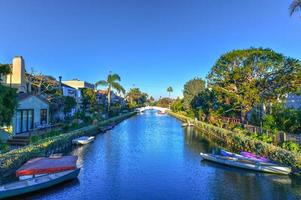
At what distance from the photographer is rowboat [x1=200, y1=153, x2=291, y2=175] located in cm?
2212

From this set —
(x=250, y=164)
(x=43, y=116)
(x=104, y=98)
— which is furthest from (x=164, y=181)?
(x=104, y=98)

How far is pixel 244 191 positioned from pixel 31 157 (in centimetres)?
1879

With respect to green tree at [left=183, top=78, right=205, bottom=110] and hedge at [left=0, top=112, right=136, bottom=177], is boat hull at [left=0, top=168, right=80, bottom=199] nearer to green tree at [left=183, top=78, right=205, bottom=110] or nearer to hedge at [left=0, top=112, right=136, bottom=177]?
hedge at [left=0, top=112, right=136, bottom=177]

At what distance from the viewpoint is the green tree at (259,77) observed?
1569 inches

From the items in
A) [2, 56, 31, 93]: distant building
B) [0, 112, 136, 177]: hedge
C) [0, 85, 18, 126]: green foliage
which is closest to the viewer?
[0, 112, 136, 177]: hedge

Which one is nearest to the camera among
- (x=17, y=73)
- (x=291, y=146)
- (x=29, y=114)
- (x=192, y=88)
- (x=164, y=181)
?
(x=164, y=181)

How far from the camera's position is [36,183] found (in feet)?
56.7

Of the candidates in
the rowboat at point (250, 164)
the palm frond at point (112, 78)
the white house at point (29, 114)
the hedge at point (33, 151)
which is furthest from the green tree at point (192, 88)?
the rowboat at point (250, 164)

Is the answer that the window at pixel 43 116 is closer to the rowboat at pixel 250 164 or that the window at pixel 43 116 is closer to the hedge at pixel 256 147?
the rowboat at pixel 250 164

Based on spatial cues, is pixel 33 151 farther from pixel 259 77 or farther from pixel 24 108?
pixel 259 77

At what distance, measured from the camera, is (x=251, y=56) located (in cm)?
4241

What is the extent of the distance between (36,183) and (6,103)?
26.8 ft

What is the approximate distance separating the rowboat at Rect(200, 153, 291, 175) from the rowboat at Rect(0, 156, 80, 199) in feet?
48.0

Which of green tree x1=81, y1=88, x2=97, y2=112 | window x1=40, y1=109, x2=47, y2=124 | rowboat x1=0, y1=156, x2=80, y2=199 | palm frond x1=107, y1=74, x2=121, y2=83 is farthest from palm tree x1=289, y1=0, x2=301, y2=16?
palm frond x1=107, y1=74, x2=121, y2=83
